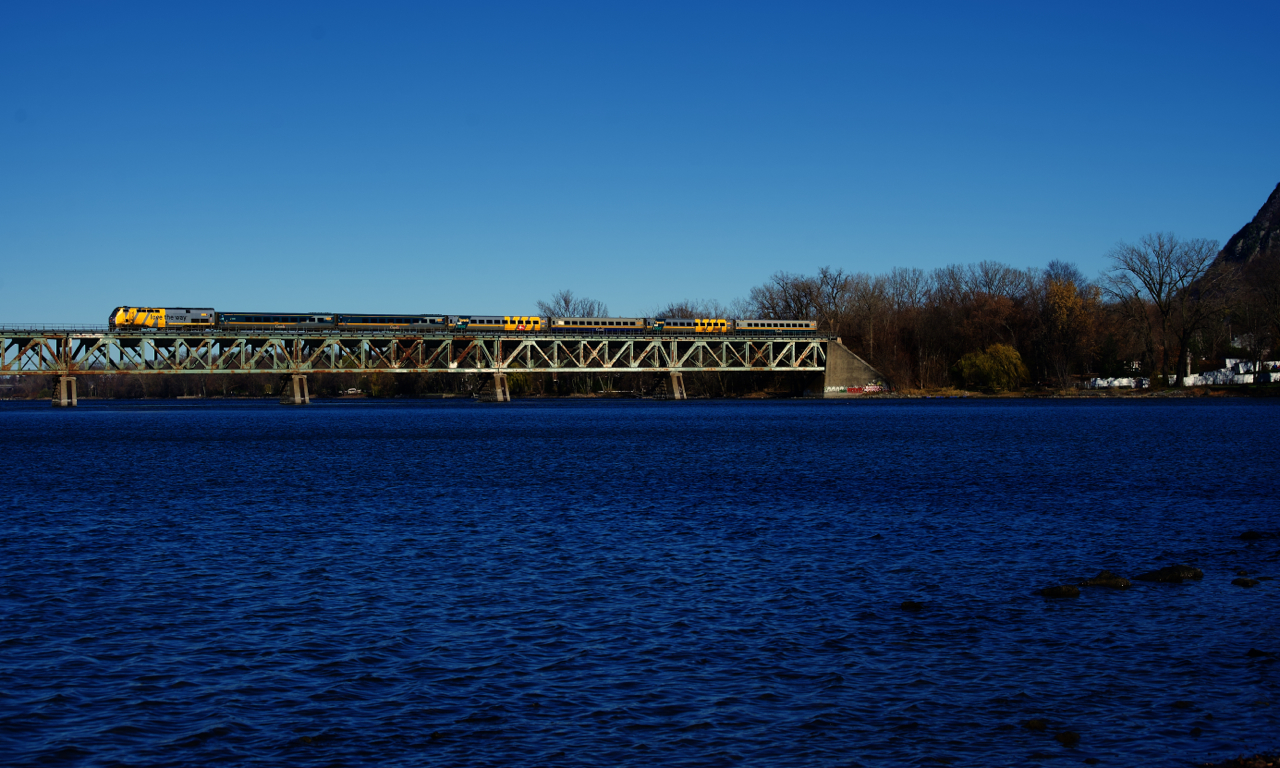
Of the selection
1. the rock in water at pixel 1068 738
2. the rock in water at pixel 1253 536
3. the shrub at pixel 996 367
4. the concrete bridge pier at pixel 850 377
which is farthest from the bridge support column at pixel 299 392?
the rock in water at pixel 1068 738

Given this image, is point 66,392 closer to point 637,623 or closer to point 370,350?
point 370,350

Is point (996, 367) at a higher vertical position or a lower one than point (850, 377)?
higher

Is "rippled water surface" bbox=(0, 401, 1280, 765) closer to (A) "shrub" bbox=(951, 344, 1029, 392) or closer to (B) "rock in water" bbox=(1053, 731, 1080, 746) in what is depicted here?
(B) "rock in water" bbox=(1053, 731, 1080, 746)

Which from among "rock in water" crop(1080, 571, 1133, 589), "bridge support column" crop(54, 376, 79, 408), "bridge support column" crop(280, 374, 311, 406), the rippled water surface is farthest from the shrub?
"rock in water" crop(1080, 571, 1133, 589)

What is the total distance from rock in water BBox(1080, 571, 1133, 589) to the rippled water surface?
1.44 ft

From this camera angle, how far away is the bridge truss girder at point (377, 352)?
383 feet

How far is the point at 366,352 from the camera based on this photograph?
126 metres

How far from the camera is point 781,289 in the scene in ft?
585

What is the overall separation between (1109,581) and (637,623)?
9411mm

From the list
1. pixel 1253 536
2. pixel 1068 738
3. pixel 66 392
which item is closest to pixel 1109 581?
pixel 1253 536

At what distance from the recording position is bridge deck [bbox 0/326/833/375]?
117 meters

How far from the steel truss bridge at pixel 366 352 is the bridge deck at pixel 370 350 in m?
0.13

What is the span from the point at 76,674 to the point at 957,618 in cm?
1365

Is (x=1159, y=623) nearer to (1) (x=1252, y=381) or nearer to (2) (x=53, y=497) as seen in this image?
(2) (x=53, y=497)
